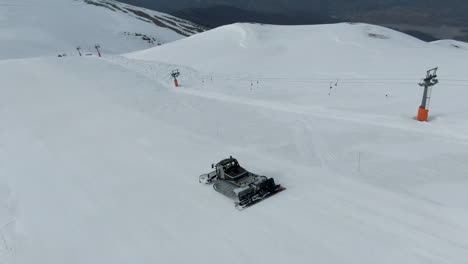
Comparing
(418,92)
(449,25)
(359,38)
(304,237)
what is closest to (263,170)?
(304,237)

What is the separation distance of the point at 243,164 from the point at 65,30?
277ft

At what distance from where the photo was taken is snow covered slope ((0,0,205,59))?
2382 inches

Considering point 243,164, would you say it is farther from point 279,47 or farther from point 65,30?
point 65,30

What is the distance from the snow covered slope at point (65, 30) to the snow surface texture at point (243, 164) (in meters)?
43.9

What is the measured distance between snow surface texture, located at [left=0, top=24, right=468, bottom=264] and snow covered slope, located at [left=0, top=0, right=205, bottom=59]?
43.9 m

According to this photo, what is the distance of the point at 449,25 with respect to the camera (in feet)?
373

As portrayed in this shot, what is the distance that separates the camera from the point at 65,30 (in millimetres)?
75812

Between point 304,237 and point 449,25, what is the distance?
14503 cm

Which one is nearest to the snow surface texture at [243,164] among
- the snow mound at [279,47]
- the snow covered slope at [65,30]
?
the snow mound at [279,47]

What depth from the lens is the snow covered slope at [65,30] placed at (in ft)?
198

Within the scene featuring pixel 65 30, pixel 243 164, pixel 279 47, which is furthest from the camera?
pixel 65 30

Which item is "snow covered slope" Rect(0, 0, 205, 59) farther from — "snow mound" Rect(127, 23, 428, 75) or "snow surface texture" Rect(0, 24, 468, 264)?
"snow surface texture" Rect(0, 24, 468, 264)

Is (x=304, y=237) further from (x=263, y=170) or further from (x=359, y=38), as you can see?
(x=359, y=38)

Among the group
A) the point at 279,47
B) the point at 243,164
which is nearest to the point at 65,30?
the point at 279,47
